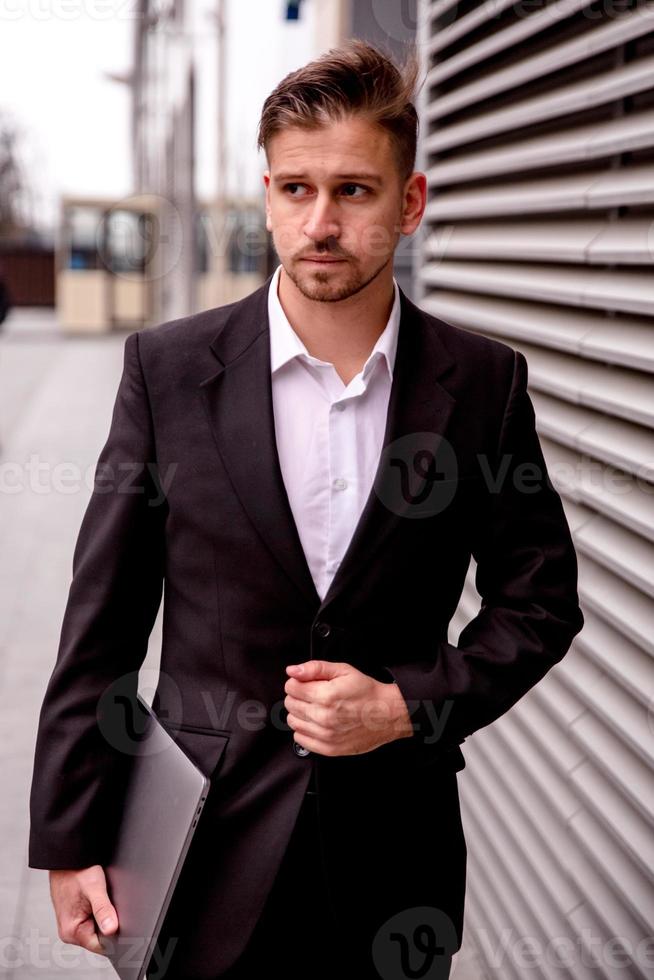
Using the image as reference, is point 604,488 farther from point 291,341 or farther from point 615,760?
point 291,341

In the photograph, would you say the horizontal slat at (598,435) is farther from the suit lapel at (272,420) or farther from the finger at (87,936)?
the finger at (87,936)

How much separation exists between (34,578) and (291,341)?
5697 millimetres

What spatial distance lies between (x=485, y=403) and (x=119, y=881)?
924mm

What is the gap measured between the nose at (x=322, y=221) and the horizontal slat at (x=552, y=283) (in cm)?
85

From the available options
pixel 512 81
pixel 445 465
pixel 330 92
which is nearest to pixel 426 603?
pixel 445 465

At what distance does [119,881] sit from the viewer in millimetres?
1850

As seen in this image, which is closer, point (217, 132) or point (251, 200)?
point (251, 200)

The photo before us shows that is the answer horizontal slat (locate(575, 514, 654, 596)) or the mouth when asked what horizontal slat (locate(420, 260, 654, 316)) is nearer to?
horizontal slat (locate(575, 514, 654, 596))

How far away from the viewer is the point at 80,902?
6.09 ft

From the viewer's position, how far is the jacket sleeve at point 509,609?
5.83 ft

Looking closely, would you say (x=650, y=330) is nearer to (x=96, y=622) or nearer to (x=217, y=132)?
(x=96, y=622)

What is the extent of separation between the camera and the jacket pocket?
6.16 ft

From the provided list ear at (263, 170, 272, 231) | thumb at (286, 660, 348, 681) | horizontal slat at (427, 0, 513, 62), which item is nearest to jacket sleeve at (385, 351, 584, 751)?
thumb at (286, 660, 348, 681)

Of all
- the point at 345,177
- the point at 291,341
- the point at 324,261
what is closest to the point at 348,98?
the point at 345,177
